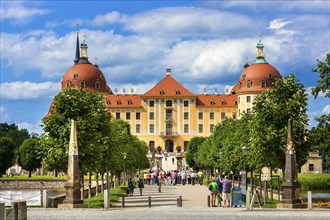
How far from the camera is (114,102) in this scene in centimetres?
15025

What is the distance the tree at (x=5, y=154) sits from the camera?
97.2m

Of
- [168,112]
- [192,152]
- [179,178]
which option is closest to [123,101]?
[168,112]

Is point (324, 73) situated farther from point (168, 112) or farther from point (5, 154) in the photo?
point (168, 112)

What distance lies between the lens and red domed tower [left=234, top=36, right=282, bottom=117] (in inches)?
5359

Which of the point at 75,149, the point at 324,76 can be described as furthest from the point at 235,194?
the point at 324,76

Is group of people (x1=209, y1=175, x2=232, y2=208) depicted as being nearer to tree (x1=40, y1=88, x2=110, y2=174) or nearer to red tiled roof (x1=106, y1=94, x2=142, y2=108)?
tree (x1=40, y1=88, x2=110, y2=174)

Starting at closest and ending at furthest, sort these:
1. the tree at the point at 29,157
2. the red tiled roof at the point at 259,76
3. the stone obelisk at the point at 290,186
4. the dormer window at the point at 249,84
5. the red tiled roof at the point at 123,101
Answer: the stone obelisk at the point at 290,186, the tree at the point at 29,157, the red tiled roof at the point at 259,76, the dormer window at the point at 249,84, the red tiled roof at the point at 123,101

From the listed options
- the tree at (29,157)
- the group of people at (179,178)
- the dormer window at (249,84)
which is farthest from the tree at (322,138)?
the dormer window at (249,84)

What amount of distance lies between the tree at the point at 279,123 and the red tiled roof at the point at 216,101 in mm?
110755

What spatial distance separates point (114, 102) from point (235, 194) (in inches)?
4608

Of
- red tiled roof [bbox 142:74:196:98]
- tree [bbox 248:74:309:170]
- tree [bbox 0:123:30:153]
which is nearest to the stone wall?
tree [bbox 248:74:309:170]

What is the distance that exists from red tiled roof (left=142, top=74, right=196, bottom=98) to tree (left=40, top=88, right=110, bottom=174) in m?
108

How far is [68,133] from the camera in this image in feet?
124

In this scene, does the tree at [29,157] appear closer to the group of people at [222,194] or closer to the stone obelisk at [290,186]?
the group of people at [222,194]
